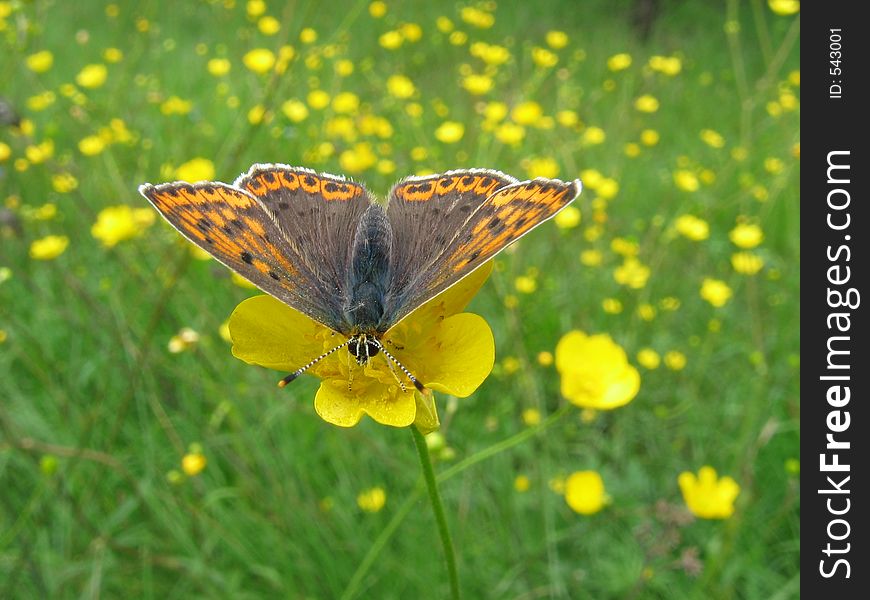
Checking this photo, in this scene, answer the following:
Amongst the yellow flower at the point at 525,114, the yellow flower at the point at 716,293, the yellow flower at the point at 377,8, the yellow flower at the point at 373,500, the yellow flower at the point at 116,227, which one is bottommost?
the yellow flower at the point at 373,500

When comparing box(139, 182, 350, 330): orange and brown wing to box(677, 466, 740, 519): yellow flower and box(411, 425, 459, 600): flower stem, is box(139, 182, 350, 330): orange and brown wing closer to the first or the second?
box(411, 425, 459, 600): flower stem

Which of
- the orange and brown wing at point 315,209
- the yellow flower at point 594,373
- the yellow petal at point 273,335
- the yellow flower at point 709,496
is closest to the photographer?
the yellow petal at point 273,335

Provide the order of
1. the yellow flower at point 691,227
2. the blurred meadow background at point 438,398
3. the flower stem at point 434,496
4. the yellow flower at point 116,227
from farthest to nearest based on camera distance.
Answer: the yellow flower at point 691,227 → the yellow flower at point 116,227 → the blurred meadow background at point 438,398 → the flower stem at point 434,496

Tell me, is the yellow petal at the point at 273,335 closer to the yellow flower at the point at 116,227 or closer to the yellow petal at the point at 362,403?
the yellow petal at the point at 362,403

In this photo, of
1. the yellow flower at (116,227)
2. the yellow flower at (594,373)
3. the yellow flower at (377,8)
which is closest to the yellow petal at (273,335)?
the yellow flower at (594,373)

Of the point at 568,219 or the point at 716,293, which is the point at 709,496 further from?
the point at 568,219

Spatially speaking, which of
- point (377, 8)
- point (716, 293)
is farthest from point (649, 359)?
point (377, 8)

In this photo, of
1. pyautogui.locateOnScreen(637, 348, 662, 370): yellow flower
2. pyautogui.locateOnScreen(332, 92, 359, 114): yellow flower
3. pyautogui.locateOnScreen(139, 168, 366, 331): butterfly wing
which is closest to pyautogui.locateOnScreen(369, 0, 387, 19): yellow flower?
pyautogui.locateOnScreen(332, 92, 359, 114): yellow flower

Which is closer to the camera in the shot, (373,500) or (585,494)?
(585,494)
